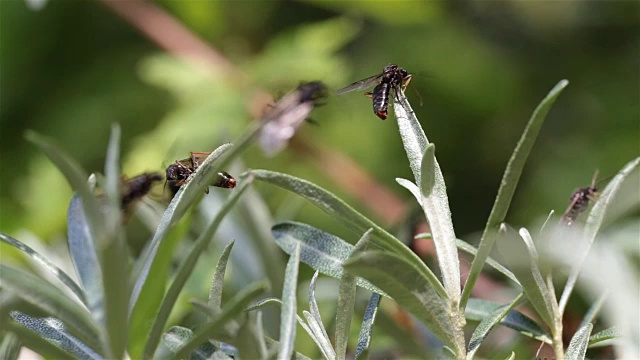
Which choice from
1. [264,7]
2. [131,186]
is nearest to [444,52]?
[264,7]

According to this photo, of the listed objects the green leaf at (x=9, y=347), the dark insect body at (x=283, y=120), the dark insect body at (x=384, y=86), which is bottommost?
the green leaf at (x=9, y=347)

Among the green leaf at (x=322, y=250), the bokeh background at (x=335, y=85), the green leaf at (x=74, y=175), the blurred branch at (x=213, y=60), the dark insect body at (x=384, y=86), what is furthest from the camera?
the bokeh background at (x=335, y=85)

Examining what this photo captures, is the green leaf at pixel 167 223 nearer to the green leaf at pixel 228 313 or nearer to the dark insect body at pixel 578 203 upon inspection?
the green leaf at pixel 228 313

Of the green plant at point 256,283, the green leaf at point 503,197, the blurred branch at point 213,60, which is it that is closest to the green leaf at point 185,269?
the green plant at point 256,283

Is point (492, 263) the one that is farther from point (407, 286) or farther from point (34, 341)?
point (34, 341)

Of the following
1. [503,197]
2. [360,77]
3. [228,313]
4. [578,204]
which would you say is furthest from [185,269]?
[360,77]

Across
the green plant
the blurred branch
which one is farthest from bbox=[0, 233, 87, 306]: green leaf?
the blurred branch

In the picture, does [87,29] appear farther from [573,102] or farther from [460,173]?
[573,102]
